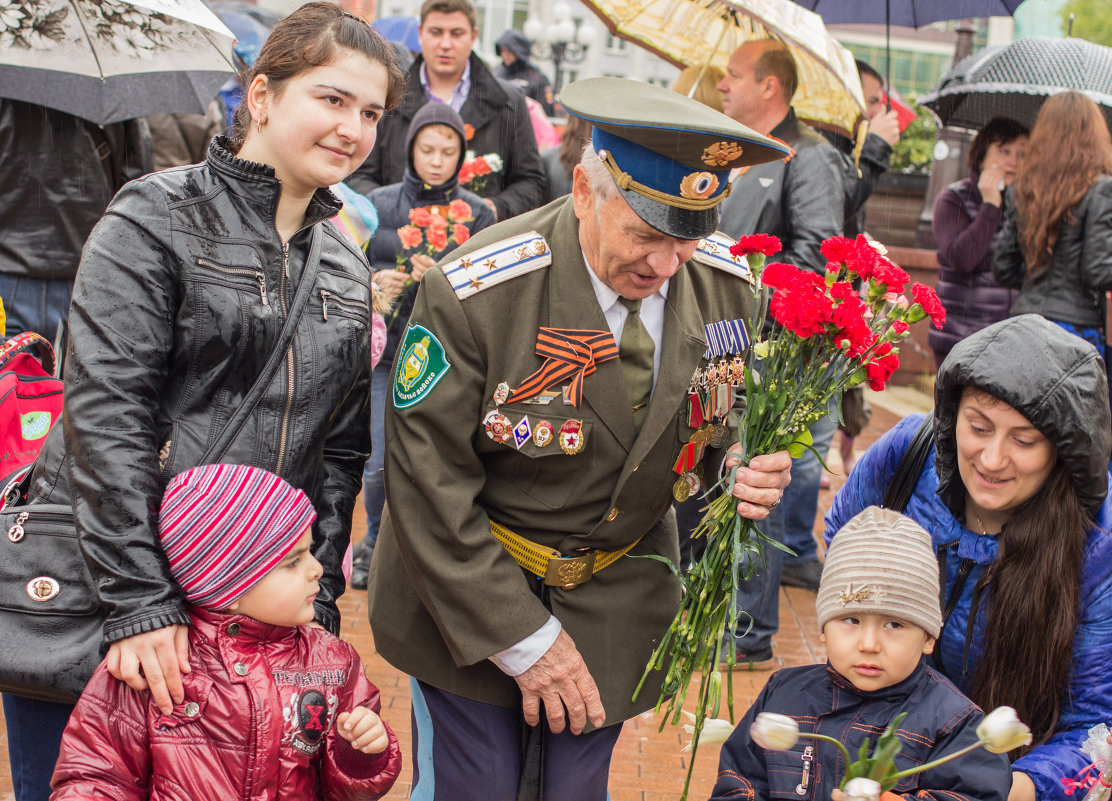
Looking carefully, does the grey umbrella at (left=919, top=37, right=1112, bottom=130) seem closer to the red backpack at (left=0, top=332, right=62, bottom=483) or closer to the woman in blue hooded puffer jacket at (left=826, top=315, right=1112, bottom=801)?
the woman in blue hooded puffer jacket at (left=826, top=315, right=1112, bottom=801)

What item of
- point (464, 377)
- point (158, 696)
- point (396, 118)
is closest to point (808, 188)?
point (396, 118)

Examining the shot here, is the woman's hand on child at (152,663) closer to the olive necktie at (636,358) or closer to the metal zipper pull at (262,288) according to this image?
the metal zipper pull at (262,288)

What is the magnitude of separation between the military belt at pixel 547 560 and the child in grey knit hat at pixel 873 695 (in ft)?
1.72

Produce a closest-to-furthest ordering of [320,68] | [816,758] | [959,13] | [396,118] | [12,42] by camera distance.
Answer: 1. [320,68]
2. [816,758]
3. [12,42]
4. [959,13]
5. [396,118]

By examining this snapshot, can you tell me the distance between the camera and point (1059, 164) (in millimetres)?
5270

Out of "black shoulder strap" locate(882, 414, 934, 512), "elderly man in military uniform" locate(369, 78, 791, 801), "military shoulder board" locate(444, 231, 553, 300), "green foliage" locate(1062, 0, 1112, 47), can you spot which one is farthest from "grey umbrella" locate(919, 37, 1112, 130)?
"green foliage" locate(1062, 0, 1112, 47)

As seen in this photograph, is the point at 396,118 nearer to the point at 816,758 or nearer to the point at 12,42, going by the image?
the point at 12,42

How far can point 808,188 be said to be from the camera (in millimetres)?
4797

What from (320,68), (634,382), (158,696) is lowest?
(158,696)

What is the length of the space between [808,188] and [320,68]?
2.95 m

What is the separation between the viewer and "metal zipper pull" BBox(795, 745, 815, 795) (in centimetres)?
246

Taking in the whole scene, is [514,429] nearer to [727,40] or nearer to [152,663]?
[152,663]

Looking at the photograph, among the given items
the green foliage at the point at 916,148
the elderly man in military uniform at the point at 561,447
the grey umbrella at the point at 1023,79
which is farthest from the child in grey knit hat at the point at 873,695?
the green foliage at the point at 916,148

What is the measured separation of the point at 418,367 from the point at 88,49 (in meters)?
2.72
